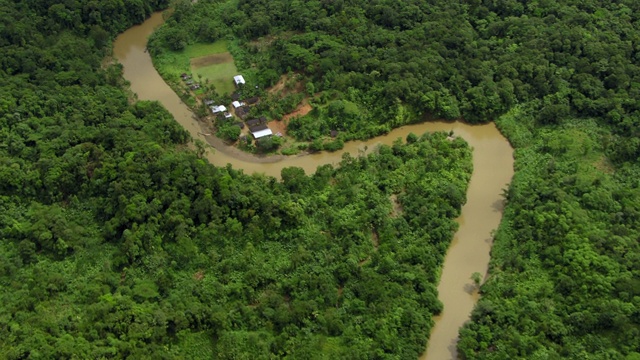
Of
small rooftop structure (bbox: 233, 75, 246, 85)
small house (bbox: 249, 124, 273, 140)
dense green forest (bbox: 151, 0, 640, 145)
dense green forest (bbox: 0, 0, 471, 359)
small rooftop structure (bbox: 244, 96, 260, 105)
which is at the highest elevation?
dense green forest (bbox: 151, 0, 640, 145)

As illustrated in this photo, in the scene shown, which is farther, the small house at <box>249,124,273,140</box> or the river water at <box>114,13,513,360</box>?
the small house at <box>249,124,273,140</box>

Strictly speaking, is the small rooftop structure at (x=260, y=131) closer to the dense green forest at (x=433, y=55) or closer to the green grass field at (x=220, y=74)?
the dense green forest at (x=433, y=55)

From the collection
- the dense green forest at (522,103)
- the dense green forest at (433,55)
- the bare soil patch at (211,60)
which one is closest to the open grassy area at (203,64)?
the bare soil patch at (211,60)

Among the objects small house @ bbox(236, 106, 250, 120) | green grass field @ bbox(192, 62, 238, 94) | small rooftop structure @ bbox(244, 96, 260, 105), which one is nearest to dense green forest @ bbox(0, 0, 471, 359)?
small house @ bbox(236, 106, 250, 120)

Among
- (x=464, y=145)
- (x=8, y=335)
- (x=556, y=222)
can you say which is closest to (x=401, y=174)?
(x=464, y=145)

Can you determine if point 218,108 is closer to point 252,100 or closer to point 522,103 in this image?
point 252,100

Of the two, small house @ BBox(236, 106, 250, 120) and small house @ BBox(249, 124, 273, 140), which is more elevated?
small house @ BBox(236, 106, 250, 120)

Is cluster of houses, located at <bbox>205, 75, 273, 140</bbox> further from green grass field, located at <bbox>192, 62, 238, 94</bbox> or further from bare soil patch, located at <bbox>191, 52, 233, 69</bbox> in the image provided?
bare soil patch, located at <bbox>191, 52, 233, 69</bbox>

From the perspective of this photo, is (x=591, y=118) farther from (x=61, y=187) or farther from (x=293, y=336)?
(x=61, y=187)
